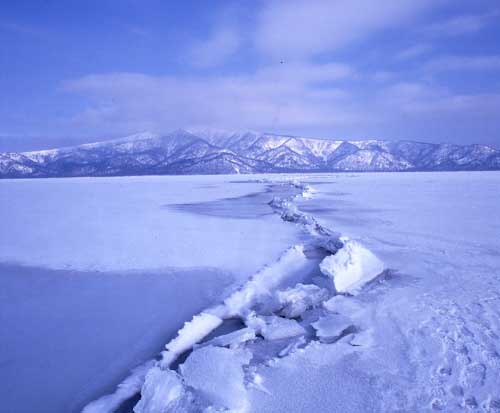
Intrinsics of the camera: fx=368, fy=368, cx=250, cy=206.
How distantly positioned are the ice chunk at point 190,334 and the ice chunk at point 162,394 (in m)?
0.54

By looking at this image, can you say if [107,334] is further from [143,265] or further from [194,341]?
[143,265]

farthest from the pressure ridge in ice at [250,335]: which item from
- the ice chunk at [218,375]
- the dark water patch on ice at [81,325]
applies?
the dark water patch on ice at [81,325]

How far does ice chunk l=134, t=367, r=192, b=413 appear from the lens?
135 inches

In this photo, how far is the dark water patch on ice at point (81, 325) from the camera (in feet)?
12.9

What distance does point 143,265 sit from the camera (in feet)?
27.3

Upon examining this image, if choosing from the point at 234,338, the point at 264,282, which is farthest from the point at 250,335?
the point at 264,282

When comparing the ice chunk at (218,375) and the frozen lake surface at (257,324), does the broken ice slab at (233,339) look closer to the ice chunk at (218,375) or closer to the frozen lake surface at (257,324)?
the frozen lake surface at (257,324)

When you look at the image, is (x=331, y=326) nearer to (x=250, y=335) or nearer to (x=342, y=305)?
(x=342, y=305)

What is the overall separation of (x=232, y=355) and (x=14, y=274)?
239 inches

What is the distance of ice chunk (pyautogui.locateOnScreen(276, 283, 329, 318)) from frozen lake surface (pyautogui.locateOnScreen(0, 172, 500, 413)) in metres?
0.02

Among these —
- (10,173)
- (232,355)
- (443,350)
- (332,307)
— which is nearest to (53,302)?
(232,355)

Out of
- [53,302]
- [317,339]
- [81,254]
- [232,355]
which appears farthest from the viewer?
[81,254]

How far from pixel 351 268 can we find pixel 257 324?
2.49 m

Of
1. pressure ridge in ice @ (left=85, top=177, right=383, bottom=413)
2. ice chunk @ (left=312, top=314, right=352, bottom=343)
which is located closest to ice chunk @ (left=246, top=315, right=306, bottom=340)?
pressure ridge in ice @ (left=85, top=177, right=383, bottom=413)
